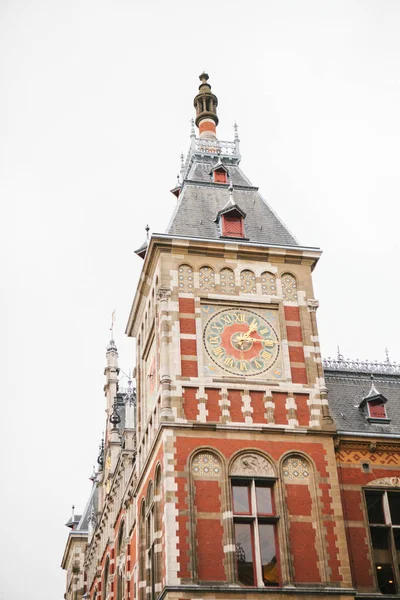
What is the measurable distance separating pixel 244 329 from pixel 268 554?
8565mm

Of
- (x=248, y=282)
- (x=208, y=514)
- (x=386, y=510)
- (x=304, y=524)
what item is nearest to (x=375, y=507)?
(x=386, y=510)

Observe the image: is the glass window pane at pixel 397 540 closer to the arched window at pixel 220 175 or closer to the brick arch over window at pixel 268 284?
the brick arch over window at pixel 268 284

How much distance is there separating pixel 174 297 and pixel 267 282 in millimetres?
3974

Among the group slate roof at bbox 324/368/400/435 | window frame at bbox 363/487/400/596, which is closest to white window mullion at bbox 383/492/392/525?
window frame at bbox 363/487/400/596

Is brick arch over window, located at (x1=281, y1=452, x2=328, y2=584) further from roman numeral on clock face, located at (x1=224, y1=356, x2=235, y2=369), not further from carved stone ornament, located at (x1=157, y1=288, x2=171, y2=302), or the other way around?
carved stone ornament, located at (x1=157, y1=288, x2=171, y2=302)

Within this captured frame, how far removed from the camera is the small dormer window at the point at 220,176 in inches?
1682

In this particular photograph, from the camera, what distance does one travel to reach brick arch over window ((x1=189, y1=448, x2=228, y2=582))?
3086cm

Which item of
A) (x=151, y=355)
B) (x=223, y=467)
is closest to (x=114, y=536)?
(x=151, y=355)

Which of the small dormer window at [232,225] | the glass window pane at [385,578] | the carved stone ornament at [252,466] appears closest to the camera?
the glass window pane at [385,578]

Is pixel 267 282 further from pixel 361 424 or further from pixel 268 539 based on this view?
pixel 268 539

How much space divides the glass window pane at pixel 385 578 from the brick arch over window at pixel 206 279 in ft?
39.4

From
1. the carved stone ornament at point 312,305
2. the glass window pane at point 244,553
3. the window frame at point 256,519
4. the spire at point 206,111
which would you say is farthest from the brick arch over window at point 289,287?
the spire at point 206,111

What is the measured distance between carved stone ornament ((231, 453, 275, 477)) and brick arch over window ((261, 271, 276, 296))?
273 inches

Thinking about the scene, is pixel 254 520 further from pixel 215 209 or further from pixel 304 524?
pixel 215 209
